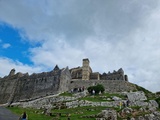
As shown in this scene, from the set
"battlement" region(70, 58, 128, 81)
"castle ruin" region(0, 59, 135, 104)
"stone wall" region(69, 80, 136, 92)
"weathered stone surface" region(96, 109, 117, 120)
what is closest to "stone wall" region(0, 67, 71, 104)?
"castle ruin" region(0, 59, 135, 104)

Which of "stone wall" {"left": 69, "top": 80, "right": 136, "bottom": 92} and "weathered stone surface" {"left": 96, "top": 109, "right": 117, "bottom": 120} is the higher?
"stone wall" {"left": 69, "top": 80, "right": 136, "bottom": 92}

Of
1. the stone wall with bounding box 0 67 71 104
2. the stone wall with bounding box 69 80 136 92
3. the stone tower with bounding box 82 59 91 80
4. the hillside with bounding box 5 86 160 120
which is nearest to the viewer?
the hillside with bounding box 5 86 160 120

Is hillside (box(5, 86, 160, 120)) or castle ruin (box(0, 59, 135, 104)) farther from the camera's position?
castle ruin (box(0, 59, 135, 104))

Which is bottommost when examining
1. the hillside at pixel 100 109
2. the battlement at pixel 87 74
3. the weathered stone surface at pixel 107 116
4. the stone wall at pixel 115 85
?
the weathered stone surface at pixel 107 116

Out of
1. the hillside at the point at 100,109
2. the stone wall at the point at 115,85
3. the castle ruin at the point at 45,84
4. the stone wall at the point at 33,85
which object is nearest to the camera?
the hillside at the point at 100,109

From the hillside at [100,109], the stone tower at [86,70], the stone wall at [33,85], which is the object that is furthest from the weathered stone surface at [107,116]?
the stone tower at [86,70]

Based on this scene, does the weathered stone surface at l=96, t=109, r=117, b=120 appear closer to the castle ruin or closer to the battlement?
Result: the castle ruin

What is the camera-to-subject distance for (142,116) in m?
40.7

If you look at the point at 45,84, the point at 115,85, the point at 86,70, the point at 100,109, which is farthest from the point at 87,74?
the point at 100,109

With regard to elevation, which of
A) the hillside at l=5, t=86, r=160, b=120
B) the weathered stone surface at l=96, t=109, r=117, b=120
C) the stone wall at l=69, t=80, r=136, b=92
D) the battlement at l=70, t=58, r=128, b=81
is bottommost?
the weathered stone surface at l=96, t=109, r=117, b=120

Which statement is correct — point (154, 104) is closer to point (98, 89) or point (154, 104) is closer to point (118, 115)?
point (118, 115)

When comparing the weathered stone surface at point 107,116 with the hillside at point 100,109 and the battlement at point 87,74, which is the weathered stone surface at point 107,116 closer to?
the hillside at point 100,109

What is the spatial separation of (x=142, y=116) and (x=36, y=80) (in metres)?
54.6

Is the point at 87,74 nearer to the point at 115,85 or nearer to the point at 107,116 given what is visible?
the point at 115,85
